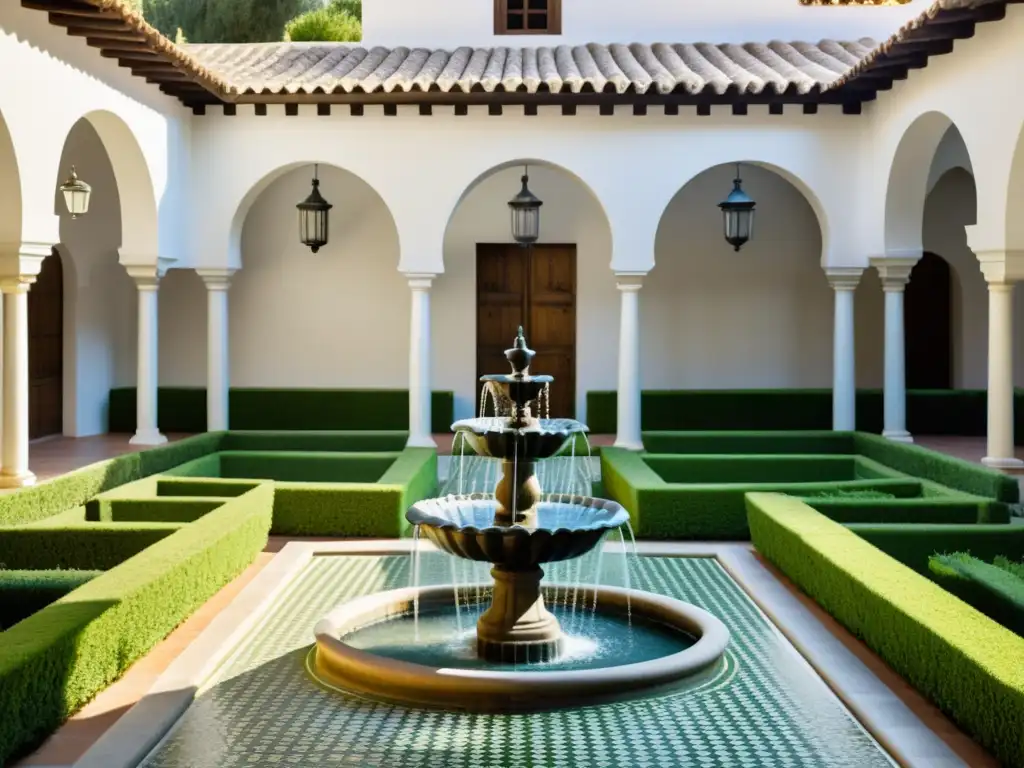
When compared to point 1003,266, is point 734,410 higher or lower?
lower

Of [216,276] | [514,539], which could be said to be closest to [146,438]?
[216,276]

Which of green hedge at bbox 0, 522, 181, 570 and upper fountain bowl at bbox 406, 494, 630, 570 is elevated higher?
upper fountain bowl at bbox 406, 494, 630, 570

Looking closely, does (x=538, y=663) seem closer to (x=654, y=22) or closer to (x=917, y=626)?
(x=917, y=626)

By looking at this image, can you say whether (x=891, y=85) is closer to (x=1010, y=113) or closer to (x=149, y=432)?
(x=1010, y=113)

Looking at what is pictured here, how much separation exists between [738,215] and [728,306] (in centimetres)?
261

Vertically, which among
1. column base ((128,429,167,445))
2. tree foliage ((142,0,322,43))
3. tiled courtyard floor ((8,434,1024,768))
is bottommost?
tiled courtyard floor ((8,434,1024,768))

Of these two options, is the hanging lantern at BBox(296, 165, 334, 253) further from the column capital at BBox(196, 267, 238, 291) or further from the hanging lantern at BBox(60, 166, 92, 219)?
→ the hanging lantern at BBox(60, 166, 92, 219)

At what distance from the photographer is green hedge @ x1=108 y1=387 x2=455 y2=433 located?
19.9m

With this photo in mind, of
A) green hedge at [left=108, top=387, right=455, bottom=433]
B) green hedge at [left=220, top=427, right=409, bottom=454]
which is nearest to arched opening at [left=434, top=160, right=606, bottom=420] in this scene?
green hedge at [left=108, top=387, right=455, bottom=433]

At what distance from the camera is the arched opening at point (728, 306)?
20.6 metres

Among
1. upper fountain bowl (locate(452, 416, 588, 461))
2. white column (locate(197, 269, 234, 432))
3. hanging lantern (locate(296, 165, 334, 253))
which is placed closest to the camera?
upper fountain bowl (locate(452, 416, 588, 461))

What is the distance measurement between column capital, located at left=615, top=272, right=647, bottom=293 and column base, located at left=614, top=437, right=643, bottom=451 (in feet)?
6.59

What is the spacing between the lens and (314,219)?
61.5 feet

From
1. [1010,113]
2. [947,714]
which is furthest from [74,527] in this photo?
[1010,113]
